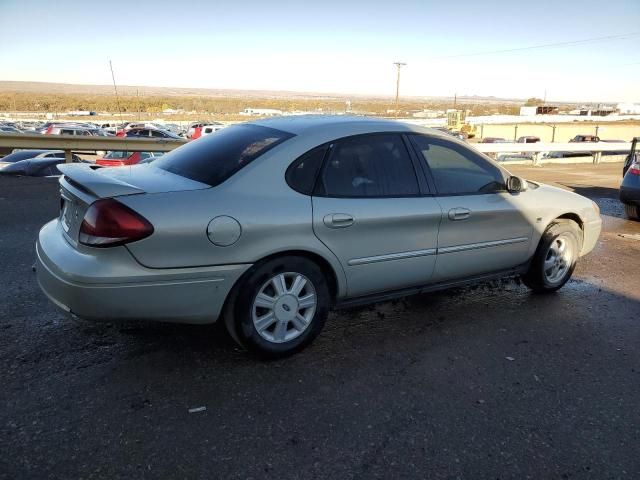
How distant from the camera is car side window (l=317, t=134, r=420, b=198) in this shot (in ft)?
11.1

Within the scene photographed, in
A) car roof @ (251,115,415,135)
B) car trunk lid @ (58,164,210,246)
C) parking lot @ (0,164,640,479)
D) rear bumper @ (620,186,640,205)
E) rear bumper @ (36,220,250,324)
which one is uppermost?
car roof @ (251,115,415,135)

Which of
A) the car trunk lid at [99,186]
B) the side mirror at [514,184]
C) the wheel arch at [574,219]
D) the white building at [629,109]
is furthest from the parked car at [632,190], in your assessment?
the white building at [629,109]

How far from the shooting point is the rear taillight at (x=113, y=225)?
2.75 m

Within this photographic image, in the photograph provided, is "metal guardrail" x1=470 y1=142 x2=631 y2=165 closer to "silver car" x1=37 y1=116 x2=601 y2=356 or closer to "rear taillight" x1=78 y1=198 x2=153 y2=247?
"silver car" x1=37 y1=116 x2=601 y2=356

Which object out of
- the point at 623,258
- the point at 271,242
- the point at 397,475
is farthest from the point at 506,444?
the point at 623,258

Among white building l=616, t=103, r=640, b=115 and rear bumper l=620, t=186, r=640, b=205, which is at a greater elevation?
white building l=616, t=103, r=640, b=115

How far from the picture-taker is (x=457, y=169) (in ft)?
13.2

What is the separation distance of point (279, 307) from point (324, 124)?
1.34 meters

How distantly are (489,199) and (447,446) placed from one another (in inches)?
87.0

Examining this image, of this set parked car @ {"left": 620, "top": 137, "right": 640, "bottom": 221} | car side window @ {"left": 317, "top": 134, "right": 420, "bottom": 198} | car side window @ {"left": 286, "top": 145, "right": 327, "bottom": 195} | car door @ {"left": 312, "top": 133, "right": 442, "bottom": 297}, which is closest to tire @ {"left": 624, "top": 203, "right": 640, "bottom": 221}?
parked car @ {"left": 620, "top": 137, "right": 640, "bottom": 221}

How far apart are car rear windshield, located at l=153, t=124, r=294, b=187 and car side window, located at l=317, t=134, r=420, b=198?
1.26 ft

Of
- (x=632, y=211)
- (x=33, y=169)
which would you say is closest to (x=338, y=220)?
(x=632, y=211)

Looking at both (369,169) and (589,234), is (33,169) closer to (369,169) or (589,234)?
(369,169)

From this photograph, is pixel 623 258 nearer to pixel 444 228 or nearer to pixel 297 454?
pixel 444 228
